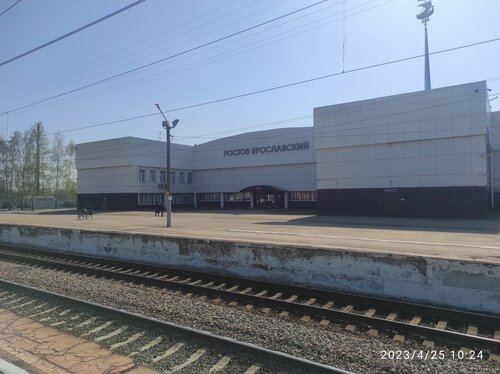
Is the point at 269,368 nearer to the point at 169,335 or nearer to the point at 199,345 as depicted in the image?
the point at 199,345

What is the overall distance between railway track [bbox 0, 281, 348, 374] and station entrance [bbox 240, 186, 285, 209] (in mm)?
48034

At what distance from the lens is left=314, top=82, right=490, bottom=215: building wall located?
109 ft

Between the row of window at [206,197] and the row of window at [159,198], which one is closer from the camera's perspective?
the row of window at [206,197]

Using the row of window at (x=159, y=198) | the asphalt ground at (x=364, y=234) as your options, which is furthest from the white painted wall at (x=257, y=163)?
the asphalt ground at (x=364, y=234)

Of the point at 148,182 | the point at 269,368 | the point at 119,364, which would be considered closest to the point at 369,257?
the point at 269,368

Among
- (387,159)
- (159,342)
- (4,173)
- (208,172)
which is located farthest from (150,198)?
(159,342)

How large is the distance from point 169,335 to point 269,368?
6.36 ft

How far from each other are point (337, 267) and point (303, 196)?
4543 centimetres

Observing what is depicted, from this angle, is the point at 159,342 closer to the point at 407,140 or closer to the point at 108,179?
the point at 407,140

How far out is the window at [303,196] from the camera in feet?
177

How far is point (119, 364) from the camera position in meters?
5.46

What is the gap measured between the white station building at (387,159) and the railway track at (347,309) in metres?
29.0
